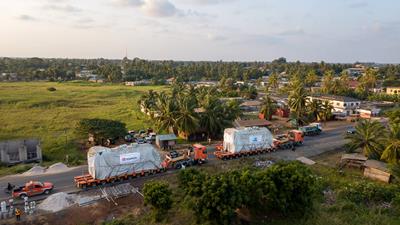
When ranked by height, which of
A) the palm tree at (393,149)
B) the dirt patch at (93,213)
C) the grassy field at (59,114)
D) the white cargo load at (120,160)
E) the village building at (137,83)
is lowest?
the grassy field at (59,114)

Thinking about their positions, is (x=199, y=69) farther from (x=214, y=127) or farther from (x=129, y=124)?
(x=214, y=127)

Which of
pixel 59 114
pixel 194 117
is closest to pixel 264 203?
pixel 194 117

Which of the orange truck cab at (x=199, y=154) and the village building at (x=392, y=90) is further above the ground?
the village building at (x=392, y=90)

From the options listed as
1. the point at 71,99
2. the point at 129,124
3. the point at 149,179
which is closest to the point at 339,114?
the point at 129,124

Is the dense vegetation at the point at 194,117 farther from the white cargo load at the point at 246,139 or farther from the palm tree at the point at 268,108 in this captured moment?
the palm tree at the point at 268,108

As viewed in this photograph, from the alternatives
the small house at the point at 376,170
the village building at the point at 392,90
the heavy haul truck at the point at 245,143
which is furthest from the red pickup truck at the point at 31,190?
the village building at the point at 392,90

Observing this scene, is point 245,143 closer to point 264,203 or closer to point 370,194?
point 370,194

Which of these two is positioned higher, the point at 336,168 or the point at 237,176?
the point at 237,176
